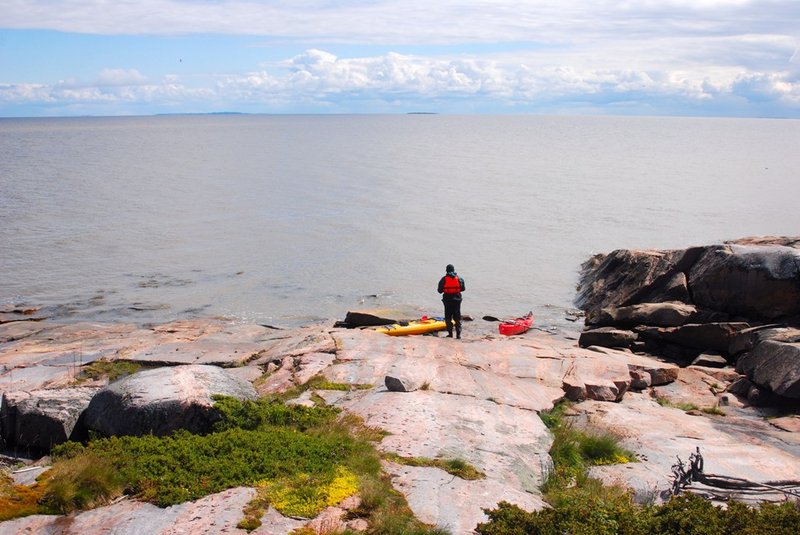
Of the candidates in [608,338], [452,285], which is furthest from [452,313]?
[608,338]

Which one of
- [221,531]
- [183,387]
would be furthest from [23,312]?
[221,531]

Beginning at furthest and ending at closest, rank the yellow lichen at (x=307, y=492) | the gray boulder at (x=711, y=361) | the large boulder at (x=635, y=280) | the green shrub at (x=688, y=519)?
1. the large boulder at (x=635, y=280)
2. the gray boulder at (x=711, y=361)
3. the yellow lichen at (x=307, y=492)
4. the green shrub at (x=688, y=519)

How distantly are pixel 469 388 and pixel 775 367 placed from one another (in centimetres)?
669

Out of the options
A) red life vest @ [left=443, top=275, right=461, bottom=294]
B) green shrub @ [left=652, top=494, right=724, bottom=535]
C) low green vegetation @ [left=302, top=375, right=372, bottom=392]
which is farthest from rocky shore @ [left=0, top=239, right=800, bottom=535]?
red life vest @ [left=443, top=275, right=461, bottom=294]

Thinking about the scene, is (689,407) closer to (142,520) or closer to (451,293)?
(451,293)

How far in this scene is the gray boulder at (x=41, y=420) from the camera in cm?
963

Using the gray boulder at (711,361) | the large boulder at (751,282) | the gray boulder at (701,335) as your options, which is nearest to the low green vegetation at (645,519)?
the gray boulder at (711,361)

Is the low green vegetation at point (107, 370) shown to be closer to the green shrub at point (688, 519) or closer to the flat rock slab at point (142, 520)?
the flat rock slab at point (142, 520)

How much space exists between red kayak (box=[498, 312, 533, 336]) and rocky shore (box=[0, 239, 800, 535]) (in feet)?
1.27

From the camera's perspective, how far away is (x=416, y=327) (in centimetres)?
2100

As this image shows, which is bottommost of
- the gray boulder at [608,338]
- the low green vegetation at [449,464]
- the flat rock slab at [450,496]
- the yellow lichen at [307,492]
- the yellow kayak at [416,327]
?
the yellow kayak at [416,327]

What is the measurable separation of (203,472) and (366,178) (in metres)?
55.2

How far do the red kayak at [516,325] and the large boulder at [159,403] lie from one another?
13.0 meters

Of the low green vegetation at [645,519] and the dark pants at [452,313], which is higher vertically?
the low green vegetation at [645,519]
